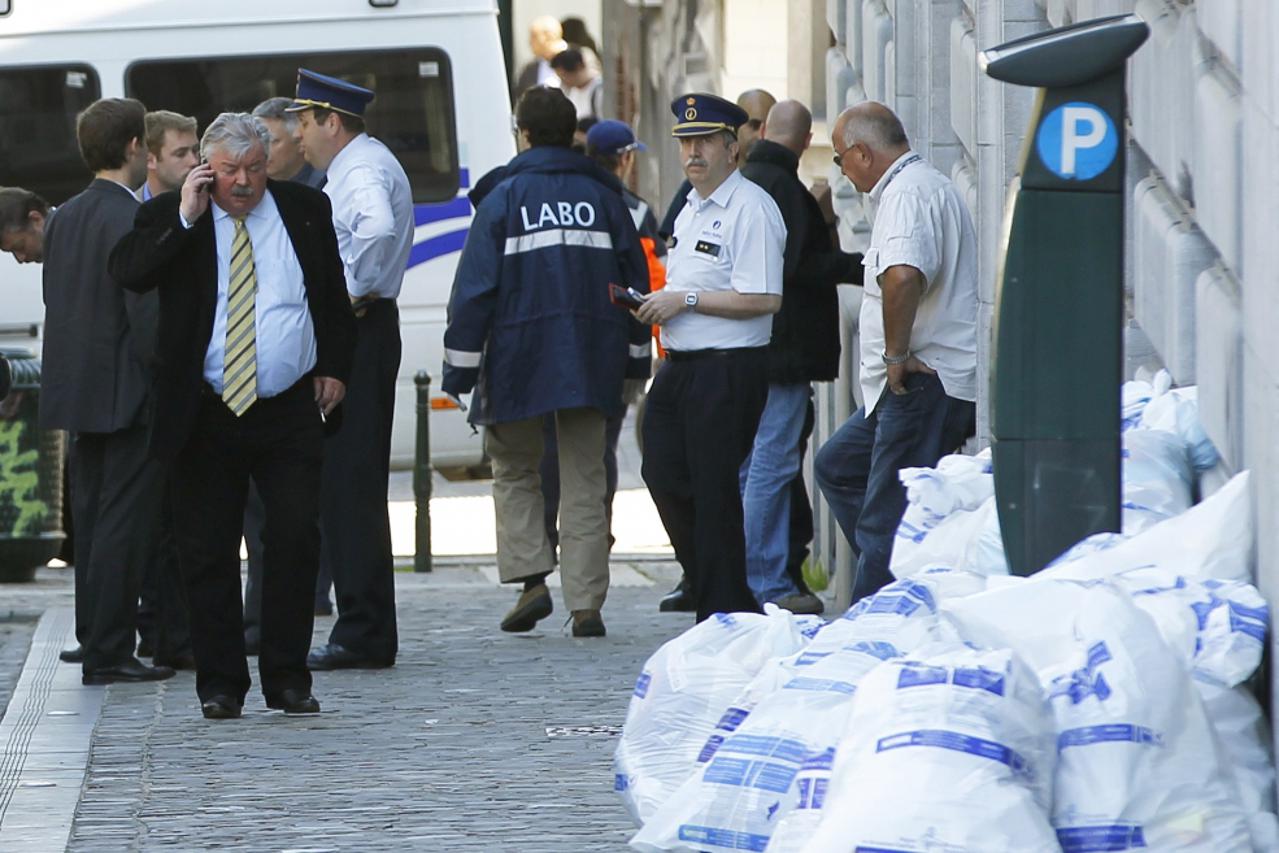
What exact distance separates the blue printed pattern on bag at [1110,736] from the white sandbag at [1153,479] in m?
0.97

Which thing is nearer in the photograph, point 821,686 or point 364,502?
point 821,686

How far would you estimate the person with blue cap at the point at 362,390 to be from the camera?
874 centimetres

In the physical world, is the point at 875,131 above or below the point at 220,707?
above

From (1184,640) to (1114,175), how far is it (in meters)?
0.94

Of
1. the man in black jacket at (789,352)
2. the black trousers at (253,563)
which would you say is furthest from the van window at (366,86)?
the black trousers at (253,563)

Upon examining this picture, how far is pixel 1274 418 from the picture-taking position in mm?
4586

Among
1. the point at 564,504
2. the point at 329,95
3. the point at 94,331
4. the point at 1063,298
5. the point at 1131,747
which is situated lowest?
the point at 564,504

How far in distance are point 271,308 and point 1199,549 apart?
11.0 feet

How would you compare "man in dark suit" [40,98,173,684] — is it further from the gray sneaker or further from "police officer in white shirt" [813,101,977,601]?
the gray sneaker

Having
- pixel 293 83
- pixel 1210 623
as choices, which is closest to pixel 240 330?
pixel 1210 623

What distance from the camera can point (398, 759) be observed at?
698 centimetres

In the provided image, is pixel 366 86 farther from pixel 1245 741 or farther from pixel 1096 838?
pixel 1096 838

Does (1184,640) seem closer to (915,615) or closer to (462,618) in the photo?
(915,615)

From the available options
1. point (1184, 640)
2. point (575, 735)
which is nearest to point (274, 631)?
point (575, 735)
